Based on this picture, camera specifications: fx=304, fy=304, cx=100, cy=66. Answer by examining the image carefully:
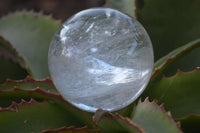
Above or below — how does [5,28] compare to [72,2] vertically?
above

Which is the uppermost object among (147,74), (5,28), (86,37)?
(86,37)

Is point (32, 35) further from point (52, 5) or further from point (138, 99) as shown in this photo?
point (52, 5)

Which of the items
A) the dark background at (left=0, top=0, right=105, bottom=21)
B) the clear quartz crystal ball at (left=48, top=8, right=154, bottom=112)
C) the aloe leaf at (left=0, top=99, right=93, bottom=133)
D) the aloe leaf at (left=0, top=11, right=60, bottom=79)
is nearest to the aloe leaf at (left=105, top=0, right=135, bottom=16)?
the aloe leaf at (left=0, top=11, right=60, bottom=79)

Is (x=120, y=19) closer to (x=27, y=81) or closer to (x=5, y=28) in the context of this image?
(x=27, y=81)

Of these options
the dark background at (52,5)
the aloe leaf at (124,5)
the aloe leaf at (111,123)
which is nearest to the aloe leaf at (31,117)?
the aloe leaf at (111,123)

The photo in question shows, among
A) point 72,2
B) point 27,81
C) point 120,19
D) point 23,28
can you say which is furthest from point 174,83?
point 72,2

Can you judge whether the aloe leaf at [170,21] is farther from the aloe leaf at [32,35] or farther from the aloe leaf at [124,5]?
the aloe leaf at [32,35]
